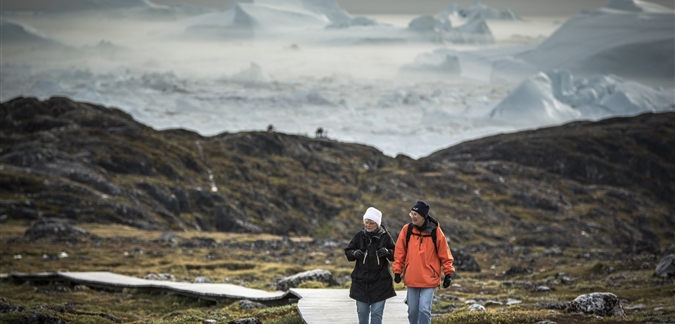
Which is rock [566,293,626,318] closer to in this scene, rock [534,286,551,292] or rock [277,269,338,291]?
rock [534,286,551,292]

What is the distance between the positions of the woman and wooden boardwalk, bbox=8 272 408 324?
146 inches


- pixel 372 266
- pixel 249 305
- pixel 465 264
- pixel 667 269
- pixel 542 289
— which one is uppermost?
pixel 372 266

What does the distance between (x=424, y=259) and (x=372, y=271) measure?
1647 millimetres

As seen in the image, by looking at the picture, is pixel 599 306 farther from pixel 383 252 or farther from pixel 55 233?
pixel 55 233

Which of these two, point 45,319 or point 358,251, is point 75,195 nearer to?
point 45,319

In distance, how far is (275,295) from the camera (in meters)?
33.9

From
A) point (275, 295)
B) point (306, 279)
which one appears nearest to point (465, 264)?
point (306, 279)

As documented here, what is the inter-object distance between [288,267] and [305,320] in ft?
135

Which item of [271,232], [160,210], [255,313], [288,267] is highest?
[255,313]

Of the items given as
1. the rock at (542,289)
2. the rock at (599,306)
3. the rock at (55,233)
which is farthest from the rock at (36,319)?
the rock at (55,233)

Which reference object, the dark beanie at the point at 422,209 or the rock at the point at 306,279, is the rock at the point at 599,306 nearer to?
the dark beanie at the point at 422,209

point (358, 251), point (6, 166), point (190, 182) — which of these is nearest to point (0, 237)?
point (6, 166)

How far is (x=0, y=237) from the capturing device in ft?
289

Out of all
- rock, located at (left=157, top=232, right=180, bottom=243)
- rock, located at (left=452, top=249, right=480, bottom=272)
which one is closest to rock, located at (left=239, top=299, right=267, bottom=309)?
rock, located at (left=452, top=249, right=480, bottom=272)
